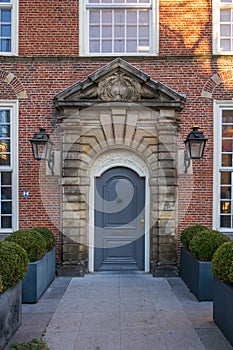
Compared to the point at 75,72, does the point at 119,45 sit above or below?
above

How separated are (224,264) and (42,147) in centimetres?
450

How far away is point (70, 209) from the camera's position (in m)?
7.64

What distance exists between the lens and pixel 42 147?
735 cm

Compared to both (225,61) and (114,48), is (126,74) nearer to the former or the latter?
(114,48)

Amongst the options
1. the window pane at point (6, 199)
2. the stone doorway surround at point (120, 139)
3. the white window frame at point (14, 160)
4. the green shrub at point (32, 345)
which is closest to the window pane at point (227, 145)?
the stone doorway surround at point (120, 139)

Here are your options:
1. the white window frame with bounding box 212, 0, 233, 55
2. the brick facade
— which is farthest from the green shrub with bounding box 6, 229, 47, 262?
the white window frame with bounding box 212, 0, 233, 55

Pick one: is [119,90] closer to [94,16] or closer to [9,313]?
[94,16]

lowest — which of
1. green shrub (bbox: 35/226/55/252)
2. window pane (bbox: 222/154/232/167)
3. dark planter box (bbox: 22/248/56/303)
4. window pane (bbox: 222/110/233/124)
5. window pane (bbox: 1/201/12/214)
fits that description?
dark planter box (bbox: 22/248/56/303)

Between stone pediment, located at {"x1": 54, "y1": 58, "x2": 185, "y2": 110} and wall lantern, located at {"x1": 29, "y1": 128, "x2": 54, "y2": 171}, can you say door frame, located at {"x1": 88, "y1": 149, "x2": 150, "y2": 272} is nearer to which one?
wall lantern, located at {"x1": 29, "y1": 128, "x2": 54, "y2": 171}

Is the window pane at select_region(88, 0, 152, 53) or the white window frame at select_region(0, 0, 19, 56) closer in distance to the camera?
the white window frame at select_region(0, 0, 19, 56)

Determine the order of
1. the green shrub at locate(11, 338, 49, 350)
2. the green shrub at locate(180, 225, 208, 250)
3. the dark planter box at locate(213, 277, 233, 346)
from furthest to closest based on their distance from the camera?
the green shrub at locate(180, 225, 208, 250) < the dark planter box at locate(213, 277, 233, 346) < the green shrub at locate(11, 338, 49, 350)

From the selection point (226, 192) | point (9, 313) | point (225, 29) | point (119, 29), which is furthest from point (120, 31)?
point (9, 313)

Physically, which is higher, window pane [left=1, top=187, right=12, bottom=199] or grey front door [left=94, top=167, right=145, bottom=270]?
window pane [left=1, top=187, right=12, bottom=199]

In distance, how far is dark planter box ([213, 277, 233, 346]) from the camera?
4250 millimetres
